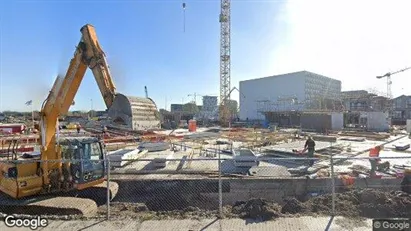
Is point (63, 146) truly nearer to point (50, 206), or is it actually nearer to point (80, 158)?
point (80, 158)

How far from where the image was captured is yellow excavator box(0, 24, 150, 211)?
8789 mm

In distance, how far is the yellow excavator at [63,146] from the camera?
879 centimetres

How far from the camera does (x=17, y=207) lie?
28.0ft

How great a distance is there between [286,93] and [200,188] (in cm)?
6688

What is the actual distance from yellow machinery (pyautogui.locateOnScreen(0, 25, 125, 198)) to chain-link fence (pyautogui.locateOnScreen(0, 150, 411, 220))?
3 cm

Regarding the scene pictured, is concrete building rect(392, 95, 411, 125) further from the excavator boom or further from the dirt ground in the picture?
the excavator boom

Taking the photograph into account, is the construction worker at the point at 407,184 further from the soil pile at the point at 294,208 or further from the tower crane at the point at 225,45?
the tower crane at the point at 225,45

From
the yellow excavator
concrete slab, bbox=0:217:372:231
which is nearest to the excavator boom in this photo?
the yellow excavator

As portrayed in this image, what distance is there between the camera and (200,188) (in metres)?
12.0

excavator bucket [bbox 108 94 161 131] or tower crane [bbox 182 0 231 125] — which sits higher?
tower crane [bbox 182 0 231 125]

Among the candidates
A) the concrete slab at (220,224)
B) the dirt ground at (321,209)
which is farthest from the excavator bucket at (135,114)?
the dirt ground at (321,209)

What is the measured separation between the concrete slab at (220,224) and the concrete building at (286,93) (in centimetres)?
5901

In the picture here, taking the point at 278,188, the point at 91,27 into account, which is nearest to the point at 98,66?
the point at 91,27

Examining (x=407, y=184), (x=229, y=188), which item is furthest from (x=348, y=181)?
(x=229, y=188)
